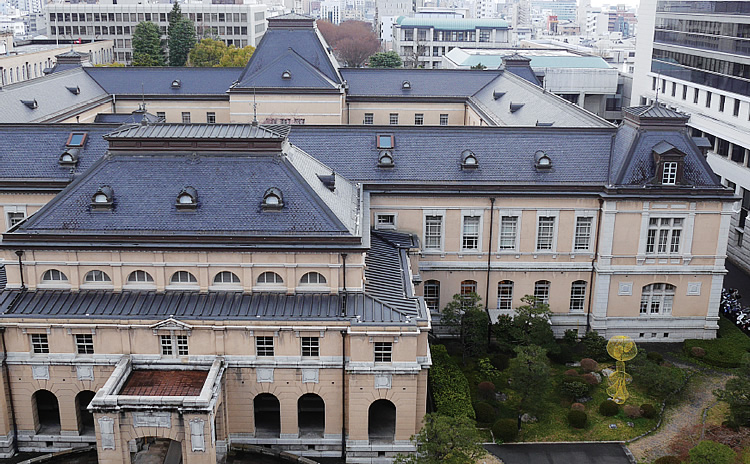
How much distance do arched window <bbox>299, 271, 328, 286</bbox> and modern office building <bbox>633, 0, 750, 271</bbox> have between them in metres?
33.2

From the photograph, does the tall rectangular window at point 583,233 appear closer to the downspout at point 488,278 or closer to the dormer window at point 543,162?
the dormer window at point 543,162

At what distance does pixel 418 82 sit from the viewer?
86.8 metres

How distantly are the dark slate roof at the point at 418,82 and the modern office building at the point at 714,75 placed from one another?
20.2m

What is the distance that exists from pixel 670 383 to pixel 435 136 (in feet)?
73.1

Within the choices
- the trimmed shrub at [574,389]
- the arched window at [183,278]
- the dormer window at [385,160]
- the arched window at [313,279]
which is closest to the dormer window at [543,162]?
the dormer window at [385,160]

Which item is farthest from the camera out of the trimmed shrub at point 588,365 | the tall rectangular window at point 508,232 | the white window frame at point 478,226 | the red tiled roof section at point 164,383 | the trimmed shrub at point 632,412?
the tall rectangular window at point 508,232

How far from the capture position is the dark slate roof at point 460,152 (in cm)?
5116

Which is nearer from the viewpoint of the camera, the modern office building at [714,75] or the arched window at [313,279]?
the arched window at [313,279]

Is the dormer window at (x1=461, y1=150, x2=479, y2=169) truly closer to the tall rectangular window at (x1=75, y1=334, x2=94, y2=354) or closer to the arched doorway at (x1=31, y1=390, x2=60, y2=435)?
the tall rectangular window at (x1=75, y1=334, x2=94, y2=354)

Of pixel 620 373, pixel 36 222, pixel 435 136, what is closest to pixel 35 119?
pixel 36 222

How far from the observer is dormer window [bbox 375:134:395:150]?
52438 millimetres

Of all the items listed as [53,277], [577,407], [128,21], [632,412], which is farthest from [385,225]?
[128,21]

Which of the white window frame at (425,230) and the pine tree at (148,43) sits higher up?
the pine tree at (148,43)

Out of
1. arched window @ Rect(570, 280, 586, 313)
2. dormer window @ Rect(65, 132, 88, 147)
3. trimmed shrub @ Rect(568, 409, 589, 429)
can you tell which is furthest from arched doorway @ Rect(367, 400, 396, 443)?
dormer window @ Rect(65, 132, 88, 147)
